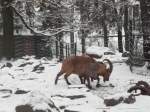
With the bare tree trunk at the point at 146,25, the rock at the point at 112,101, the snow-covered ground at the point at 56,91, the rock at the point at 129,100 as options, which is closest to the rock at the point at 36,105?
the snow-covered ground at the point at 56,91

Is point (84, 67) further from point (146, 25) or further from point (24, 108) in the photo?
point (24, 108)

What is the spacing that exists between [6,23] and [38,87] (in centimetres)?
1343

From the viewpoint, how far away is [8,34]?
26.2m

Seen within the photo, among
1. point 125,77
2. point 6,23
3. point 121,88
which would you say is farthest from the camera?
point 6,23

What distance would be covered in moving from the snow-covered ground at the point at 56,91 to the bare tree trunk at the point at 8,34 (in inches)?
250

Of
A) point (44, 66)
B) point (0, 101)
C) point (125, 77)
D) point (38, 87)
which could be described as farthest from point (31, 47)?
point (0, 101)

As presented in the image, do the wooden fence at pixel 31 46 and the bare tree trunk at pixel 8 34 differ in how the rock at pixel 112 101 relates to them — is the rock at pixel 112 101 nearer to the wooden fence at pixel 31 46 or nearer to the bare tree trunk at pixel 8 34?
the bare tree trunk at pixel 8 34

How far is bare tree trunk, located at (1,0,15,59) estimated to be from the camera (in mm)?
25875

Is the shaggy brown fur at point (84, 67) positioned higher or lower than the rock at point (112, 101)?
→ higher

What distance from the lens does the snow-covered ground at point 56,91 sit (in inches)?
351

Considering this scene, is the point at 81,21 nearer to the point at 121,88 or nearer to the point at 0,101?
the point at 121,88

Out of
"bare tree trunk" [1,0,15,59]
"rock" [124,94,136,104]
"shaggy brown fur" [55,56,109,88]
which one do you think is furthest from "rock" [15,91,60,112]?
"bare tree trunk" [1,0,15,59]

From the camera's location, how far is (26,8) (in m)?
27.2

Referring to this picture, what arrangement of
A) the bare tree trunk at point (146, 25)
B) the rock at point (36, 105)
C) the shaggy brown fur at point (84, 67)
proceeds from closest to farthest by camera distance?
the rock at point (36, 105)
the shaggy brown fur at point (84, 67)
the bare tree trunk at point (146, 25)
